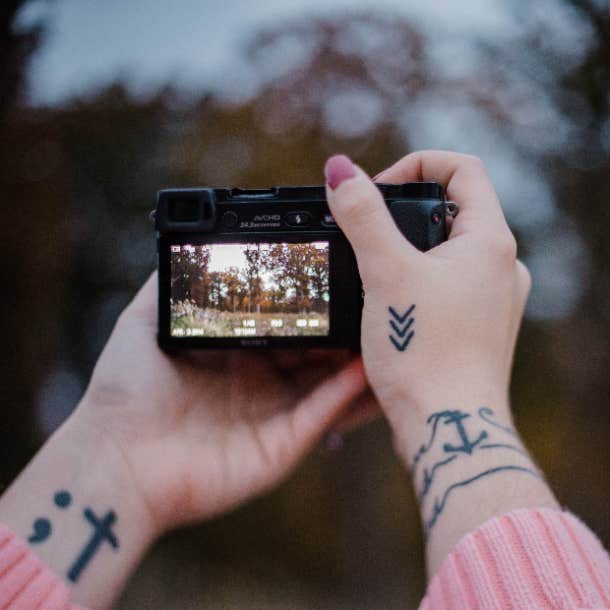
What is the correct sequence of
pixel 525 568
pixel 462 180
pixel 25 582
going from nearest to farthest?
pixel 525 568, pixel 25 582, pixel 462 180

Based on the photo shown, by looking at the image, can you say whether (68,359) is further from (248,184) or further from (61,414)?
(248,184)

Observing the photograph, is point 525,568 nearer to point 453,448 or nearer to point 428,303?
point 453,448

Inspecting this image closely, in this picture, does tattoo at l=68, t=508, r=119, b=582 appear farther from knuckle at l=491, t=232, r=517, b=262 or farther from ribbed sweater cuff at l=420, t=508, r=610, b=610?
knuckle at l=491, t=232, r=517, b=262

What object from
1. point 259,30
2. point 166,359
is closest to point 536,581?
point 166,359

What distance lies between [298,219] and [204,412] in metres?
0.23

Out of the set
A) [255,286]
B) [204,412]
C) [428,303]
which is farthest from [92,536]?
[428,303]

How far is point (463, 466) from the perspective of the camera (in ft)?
1.71

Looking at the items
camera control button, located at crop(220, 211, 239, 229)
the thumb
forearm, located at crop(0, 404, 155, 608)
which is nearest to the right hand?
the thumb

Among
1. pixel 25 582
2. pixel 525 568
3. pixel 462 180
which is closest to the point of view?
pixel 525 568

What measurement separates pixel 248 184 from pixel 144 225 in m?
0.20

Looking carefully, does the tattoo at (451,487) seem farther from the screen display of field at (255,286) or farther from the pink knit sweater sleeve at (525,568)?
the screen display of field at (255,286)

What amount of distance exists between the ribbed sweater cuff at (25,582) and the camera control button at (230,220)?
13.5 inches

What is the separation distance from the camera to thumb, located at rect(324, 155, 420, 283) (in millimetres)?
547

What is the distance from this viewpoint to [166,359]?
0.66m
